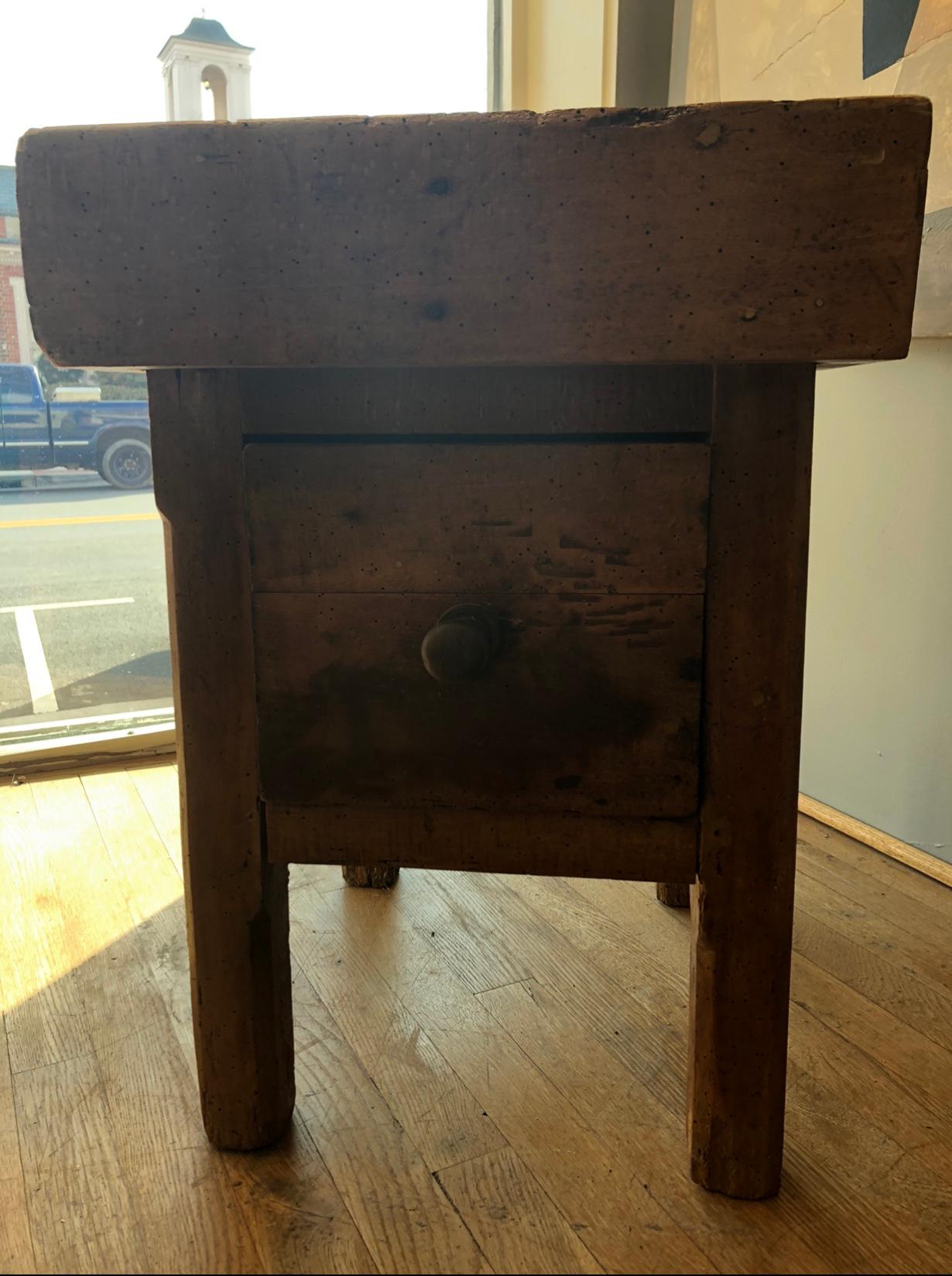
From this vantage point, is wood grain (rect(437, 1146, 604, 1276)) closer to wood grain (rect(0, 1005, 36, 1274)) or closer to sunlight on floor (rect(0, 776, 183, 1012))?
wood grain (rect(0, 1005, 36, 1274))

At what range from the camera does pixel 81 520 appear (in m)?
1.88

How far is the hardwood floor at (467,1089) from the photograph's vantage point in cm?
76

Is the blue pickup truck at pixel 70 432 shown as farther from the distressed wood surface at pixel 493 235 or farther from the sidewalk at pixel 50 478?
the distressed wood surface at pixel 493 235

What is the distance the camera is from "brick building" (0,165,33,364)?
1.68 m

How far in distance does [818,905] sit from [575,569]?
0.75m

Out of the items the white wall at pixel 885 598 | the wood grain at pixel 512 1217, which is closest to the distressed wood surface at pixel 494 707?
the wood grain at pixel 512 1217

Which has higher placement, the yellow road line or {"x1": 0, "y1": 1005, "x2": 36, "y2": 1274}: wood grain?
the yellow road line

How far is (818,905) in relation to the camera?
1293 mm

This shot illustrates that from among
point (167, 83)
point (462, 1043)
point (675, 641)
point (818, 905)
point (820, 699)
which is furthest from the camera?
point (167, 83)

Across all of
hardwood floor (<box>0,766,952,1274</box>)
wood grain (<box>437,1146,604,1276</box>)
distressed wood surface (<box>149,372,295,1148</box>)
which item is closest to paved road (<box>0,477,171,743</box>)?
hardwood floor (<box>0,766,952,1274</box>)

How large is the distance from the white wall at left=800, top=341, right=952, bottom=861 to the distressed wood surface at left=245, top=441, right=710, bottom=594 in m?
0.74

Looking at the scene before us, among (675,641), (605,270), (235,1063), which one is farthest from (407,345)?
(235,1063)

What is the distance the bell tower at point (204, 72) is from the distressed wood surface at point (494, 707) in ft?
4.21

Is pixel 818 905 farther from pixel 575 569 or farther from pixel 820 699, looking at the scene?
pixel 575 569
